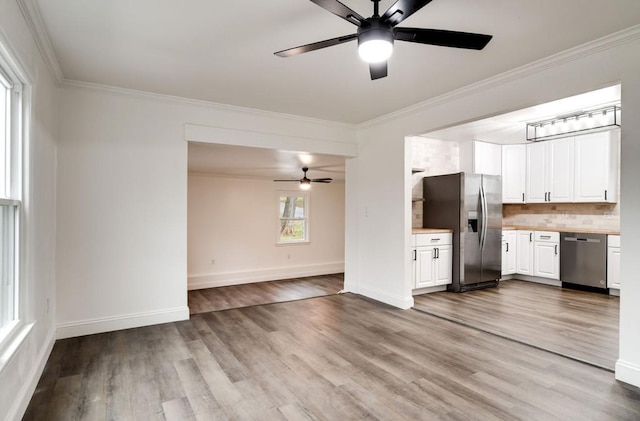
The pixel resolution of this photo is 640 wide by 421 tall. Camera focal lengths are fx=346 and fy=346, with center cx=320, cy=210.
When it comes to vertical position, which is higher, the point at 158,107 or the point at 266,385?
the point at 158,107

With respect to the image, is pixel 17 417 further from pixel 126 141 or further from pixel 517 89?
pixel 517 89

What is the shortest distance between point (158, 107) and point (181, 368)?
2.64 metres

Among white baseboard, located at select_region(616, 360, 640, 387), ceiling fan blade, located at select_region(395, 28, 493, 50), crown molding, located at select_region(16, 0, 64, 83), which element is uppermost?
crown molding, located at select_region(16, 0, 64, 83)

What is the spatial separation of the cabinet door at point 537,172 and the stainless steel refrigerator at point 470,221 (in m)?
0.76

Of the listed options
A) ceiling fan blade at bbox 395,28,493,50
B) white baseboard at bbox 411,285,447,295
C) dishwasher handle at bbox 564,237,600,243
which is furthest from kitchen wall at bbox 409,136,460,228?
ceiling fan blade at bbox 395,28,493,50

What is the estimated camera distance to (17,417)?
1.98m

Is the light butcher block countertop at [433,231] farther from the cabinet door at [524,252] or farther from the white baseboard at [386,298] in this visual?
the cabinet door at [524,252]

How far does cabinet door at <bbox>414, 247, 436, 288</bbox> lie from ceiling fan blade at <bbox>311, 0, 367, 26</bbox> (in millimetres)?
3705

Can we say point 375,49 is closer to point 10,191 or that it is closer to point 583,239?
point 10,191

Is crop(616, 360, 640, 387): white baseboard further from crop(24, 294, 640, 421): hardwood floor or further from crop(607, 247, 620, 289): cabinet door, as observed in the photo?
crop(607, 247, 620, 289): cabinet door

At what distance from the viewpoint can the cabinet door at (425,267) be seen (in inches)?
194

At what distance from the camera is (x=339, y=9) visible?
5.53 feet

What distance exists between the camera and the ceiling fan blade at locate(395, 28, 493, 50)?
1861 millimetres

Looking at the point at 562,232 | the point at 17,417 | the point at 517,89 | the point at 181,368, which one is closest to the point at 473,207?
the point at 562,232
